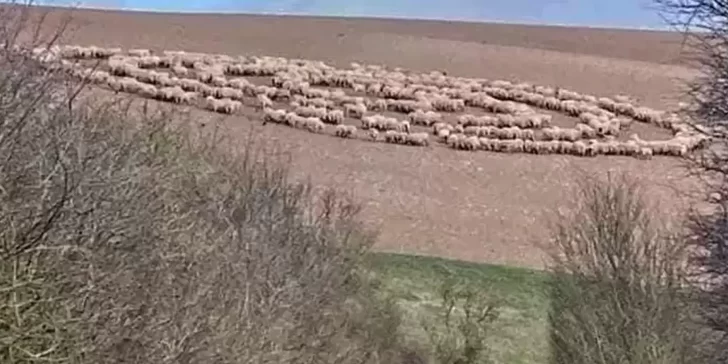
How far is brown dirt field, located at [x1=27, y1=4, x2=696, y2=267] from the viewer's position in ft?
55.6

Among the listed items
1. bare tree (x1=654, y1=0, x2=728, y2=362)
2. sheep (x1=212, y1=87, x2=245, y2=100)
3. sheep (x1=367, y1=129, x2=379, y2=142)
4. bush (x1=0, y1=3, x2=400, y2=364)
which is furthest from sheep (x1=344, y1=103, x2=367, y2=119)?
bare tree (x1=654, y1=0, x2=728, y2=362)

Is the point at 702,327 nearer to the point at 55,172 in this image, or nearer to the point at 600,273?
the point at 600,273

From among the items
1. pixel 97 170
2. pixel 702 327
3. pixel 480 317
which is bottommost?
pixel 480 317

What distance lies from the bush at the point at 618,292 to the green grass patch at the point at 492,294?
1.09m

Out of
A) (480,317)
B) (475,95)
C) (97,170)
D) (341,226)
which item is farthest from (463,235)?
(97,170)

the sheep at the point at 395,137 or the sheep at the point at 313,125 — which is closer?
the sheep at the point at 313,125

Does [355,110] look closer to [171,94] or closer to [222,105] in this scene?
[222,105]

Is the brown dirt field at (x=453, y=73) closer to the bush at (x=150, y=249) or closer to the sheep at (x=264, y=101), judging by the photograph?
the sheep at (x=264, y=101)

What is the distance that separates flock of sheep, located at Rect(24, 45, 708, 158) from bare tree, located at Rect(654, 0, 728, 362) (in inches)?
383

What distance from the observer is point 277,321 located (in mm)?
8805

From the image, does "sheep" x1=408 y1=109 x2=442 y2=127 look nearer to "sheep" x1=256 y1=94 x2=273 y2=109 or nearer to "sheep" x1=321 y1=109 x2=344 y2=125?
"sheep" x1=321 y1=109 x2=344 y2=125

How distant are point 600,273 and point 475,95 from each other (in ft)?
42.8

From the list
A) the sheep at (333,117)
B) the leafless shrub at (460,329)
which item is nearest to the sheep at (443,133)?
the sheep at (333,117)

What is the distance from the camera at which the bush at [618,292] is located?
33.3ft
